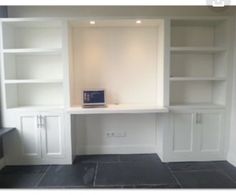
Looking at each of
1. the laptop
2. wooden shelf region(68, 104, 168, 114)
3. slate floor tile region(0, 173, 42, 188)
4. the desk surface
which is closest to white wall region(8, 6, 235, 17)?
the laptop

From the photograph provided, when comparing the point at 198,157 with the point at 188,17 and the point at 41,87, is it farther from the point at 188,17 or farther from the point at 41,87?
the point at 41,87

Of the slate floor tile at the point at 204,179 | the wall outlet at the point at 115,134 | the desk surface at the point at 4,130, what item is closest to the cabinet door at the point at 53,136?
the desk surface at the point at 4,130

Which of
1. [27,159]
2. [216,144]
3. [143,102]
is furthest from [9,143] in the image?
[216,144]

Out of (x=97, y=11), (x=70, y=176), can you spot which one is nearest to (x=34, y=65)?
(x=97, y=11)

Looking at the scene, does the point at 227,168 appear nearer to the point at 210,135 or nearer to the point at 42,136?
the point at 210,135

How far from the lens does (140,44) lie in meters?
3.44

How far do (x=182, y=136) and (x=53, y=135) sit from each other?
194cm

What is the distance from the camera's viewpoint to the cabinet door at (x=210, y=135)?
315 cm

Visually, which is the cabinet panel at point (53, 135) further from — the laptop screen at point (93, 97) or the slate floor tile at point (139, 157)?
the slate floor tile at point (139, 157)

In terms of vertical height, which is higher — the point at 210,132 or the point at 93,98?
the point at 93,98

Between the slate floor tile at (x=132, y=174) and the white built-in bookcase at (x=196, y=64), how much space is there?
104cm

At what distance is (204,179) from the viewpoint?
2650 mm

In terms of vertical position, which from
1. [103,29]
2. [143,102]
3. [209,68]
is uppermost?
[103,29]

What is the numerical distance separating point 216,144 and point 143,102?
1.30 metres
